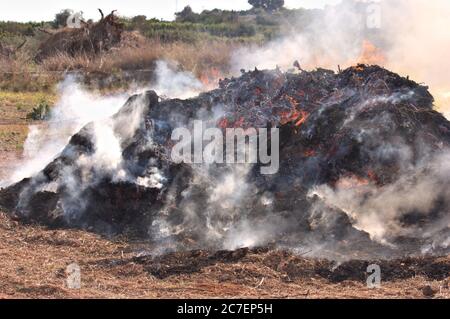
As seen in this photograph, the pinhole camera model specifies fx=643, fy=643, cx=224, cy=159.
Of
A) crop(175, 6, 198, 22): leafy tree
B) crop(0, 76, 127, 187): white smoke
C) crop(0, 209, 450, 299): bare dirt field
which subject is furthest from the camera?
crop(175, 6, 198, 22): leafy tree

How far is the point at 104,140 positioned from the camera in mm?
8844

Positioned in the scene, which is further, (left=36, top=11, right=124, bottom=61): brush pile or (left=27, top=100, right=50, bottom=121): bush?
(left=36, top=11, right=124, bottom=61): brush pile

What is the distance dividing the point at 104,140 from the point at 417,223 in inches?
167

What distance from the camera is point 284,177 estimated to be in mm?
8250

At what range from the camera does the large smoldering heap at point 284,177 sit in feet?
25.0

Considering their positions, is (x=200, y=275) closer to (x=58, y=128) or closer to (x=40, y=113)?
(x=58, y=128)

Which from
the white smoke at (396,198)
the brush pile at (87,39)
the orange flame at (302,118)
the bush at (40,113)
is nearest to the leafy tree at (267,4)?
the brush pile at (87,39)

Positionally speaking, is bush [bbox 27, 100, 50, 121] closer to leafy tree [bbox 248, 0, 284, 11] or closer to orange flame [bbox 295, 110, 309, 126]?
orange flame [bbox 295, 110, 309, 126]

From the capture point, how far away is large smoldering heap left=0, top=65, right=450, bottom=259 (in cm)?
762

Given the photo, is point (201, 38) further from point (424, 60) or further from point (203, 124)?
point (203, 124)

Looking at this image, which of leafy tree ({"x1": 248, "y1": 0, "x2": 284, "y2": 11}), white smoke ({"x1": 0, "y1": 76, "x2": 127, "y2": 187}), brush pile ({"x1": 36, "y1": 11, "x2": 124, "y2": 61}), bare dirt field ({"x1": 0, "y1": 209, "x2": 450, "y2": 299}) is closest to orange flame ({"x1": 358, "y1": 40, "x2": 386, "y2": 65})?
white smoke ({"x1": 0, "y1": 76, "x2": 127, "y2": 187})

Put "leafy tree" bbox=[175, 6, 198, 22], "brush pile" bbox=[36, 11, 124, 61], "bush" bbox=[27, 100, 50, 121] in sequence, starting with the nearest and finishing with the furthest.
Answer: "bush" bbox=[27, 100, 50, 121]
"brush pile" bbox=[36, 11, 124, 61]
"leafy tree" bbox=[175, 6, 198, 22]
